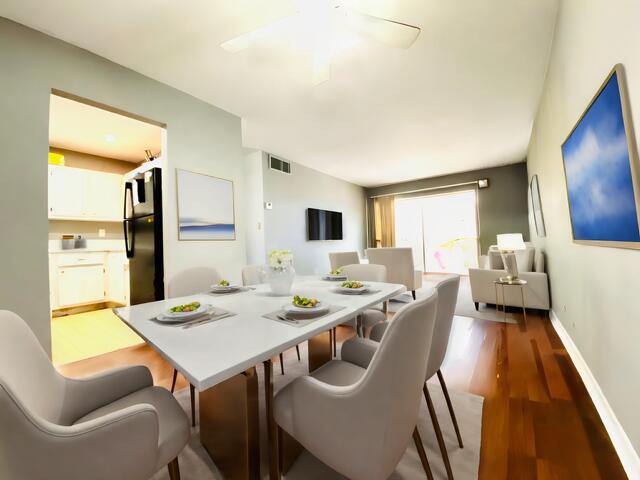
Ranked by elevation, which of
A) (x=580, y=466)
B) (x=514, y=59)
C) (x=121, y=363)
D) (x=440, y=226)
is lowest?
(x=580, y=466)

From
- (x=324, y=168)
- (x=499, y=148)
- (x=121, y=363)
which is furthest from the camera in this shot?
(x=324, y=168)

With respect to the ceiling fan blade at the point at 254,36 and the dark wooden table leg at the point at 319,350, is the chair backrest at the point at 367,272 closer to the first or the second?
the dark wooden table leg at the point at 319,350

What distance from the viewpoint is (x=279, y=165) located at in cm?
491

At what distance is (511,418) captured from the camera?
59.9 inches

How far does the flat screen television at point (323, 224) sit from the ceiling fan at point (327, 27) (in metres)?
3.76

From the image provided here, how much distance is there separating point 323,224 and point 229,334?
5014mm

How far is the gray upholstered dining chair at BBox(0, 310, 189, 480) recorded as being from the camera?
58 cm

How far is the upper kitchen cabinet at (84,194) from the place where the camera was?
12.7ft

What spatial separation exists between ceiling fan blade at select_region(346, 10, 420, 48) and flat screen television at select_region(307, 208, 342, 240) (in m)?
3.97

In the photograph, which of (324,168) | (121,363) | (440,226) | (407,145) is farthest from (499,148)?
(121,363)

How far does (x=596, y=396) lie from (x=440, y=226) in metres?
5.91

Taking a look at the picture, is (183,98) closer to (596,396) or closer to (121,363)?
(121,363)

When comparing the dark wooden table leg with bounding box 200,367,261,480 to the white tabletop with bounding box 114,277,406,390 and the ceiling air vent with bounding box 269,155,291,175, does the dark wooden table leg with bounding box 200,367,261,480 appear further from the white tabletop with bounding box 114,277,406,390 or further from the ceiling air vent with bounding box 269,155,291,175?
the ceiling air vent with bounding box 269,155,291,175

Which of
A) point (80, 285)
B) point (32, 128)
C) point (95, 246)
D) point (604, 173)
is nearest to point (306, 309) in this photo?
point (604, 173)
